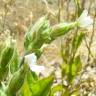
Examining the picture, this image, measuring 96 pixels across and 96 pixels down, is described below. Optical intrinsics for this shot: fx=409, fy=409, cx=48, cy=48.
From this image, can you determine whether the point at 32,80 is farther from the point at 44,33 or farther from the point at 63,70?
the point at 63,70

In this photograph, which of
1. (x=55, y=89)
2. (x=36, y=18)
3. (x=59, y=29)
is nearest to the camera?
(x=59, y=29)

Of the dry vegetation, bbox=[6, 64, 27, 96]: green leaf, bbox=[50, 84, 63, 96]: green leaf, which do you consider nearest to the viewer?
bbox=[6, 64, 27, 96]: green leaf

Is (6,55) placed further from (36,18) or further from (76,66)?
(36,18)

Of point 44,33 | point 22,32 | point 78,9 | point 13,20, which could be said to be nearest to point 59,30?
→ point 44,33

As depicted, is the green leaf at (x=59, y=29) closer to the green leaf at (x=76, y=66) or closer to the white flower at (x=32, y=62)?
the white flower at (x=32, y=62)

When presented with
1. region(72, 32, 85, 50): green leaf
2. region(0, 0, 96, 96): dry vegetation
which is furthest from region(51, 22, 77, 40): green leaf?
region(0, 0, 96, 96): dry vegetation

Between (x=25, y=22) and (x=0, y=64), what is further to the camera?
(x=25, y=22)

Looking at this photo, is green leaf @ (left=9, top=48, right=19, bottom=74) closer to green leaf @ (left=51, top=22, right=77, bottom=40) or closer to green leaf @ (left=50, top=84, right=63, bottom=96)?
green leaf @ (left=51, top=22, right=77, bottom=40)

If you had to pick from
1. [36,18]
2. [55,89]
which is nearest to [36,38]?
[55,89]
